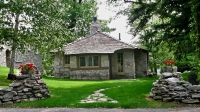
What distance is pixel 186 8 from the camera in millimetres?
12914

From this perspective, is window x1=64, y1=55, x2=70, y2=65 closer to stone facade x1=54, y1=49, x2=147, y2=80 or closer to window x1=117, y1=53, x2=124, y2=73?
stone facade x1=54, y1=49, x2=147, y2=80

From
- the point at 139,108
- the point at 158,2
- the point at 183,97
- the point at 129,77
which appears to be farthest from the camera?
the point at 129,77

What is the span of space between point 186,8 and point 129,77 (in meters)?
11.7

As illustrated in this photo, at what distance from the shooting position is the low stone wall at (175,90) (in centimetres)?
969

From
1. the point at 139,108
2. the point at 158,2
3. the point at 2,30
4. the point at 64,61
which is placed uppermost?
the point at 158,2

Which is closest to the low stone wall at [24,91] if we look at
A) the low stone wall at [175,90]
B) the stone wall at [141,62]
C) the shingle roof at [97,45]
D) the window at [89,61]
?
the low stone wall at [175,90]

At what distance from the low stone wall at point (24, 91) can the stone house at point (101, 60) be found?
11993 millimetres

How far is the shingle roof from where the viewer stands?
2330cm

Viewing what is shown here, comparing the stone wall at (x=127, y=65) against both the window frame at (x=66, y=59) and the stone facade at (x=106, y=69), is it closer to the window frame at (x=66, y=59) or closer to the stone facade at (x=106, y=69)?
the stone facade at (x=106, y=69)

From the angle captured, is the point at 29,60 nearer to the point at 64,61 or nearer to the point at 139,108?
the point at 64,61

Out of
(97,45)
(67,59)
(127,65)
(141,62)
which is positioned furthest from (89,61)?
(141,62)

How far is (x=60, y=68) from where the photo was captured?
25594mm

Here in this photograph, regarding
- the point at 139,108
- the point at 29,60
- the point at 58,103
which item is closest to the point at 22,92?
the point at 58,103

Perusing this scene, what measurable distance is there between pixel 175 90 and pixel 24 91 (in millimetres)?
6298
